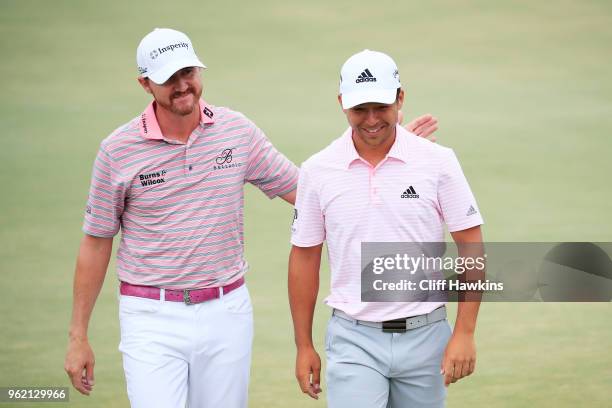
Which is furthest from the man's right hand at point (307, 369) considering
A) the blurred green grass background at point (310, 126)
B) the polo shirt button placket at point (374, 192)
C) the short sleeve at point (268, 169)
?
the blurred green grass background at point (310, 126)

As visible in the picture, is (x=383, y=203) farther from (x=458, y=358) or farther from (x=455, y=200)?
(x=458, y=358)

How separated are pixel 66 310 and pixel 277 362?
177 cm

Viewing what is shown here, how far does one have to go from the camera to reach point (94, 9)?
16109 mm

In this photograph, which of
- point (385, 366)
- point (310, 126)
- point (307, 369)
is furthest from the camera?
point (310, 126)

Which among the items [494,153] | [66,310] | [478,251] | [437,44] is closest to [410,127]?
[478,251]

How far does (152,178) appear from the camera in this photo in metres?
4.98

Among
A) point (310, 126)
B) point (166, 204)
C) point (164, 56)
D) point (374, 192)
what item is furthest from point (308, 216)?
point (310, 126)

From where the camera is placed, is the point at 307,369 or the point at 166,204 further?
the point at 166,204

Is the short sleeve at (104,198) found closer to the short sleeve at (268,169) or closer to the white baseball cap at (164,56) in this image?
the white baseball cap at (164,56)

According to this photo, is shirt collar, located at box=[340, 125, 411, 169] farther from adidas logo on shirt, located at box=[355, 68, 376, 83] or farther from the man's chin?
the man's chin

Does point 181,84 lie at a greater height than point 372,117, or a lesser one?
greater

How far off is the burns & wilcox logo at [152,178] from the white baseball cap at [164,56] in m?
0.38

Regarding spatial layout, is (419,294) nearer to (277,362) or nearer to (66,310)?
(277,362)

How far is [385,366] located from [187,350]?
892 mm
